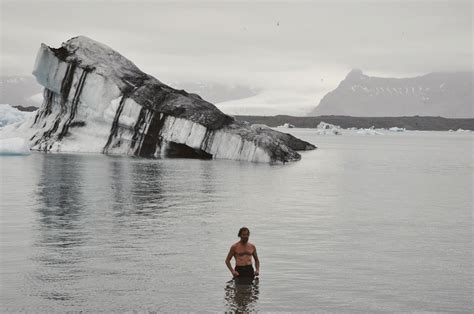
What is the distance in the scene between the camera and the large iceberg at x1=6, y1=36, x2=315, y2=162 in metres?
49.8

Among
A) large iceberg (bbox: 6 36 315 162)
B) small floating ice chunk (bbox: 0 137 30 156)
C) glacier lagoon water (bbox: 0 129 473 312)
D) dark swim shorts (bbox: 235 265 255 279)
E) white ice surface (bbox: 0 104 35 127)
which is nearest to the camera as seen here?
glacier lagoon water (bbox: 0 129 473 312)

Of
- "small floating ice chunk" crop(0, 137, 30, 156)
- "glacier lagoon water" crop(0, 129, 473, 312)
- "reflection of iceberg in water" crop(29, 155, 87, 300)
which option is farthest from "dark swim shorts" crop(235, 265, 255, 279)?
"small floating ice chunk" crop(0, 137, 30, 156)

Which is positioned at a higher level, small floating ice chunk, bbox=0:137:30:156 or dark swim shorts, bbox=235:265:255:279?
small floating ice chunk, bbox=0:137:30:156

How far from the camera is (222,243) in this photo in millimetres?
20266

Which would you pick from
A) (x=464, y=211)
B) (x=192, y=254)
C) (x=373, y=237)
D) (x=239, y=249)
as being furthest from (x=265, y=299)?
(x=464, y=211)

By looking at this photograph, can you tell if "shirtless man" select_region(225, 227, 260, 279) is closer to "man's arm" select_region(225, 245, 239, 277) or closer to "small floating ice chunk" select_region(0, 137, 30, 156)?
"man's arm" select_region(225, 245, 239, 277)

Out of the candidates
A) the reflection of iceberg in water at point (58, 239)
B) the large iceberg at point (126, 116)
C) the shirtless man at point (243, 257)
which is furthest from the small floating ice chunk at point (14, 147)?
the shirtless man at point (243, 257)

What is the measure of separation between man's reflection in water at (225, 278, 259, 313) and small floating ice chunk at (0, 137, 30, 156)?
127 feet

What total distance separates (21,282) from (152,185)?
64.1 feet

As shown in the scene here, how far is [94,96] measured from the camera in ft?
167

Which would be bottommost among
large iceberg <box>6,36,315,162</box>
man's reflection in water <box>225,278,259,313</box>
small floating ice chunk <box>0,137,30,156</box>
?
man's reflection in water <box>225,278,259,313</box>

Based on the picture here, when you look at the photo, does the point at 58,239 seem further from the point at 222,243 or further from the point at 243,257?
the point at 243,257

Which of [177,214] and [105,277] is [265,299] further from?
[177,214]

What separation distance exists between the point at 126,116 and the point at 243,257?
35.9 metres
